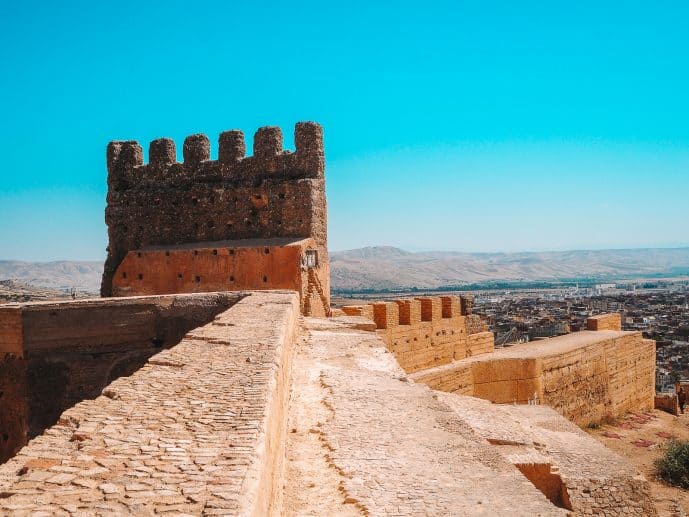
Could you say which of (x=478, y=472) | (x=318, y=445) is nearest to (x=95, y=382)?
(x=318, y=445)

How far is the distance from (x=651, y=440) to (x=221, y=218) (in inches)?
522

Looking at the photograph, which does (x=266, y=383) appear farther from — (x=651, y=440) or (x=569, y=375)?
(x=651, y=440)

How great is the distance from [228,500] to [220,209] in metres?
12.2

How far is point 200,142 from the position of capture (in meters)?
14.8

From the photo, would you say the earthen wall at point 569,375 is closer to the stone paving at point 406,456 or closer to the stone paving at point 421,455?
the stone paving at point 421,455

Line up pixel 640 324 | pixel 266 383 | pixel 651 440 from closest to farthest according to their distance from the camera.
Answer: pixel 266 383
pixel 651 440
pixel 640 324

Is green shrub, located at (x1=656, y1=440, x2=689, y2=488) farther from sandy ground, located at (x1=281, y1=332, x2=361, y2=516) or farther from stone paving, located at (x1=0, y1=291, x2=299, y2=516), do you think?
stone paving, located at (x1=0, y1=291, x2=299, y2=516)

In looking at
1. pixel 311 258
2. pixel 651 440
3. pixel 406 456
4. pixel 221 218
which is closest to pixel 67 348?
pixel 311 258

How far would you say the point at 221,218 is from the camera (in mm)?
14312

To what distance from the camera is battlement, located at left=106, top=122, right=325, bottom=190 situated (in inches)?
533

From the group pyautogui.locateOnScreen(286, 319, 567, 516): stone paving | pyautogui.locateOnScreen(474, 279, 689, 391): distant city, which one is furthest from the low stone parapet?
pyautogui.locateOnScreen(286, 319, 567, 516): stone paving

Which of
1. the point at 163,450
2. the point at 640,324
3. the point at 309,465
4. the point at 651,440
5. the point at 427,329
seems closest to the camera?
the point at 163,450

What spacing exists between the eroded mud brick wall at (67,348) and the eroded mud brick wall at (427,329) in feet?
16.1

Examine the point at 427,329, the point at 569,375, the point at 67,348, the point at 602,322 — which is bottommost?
the point at 569,375
